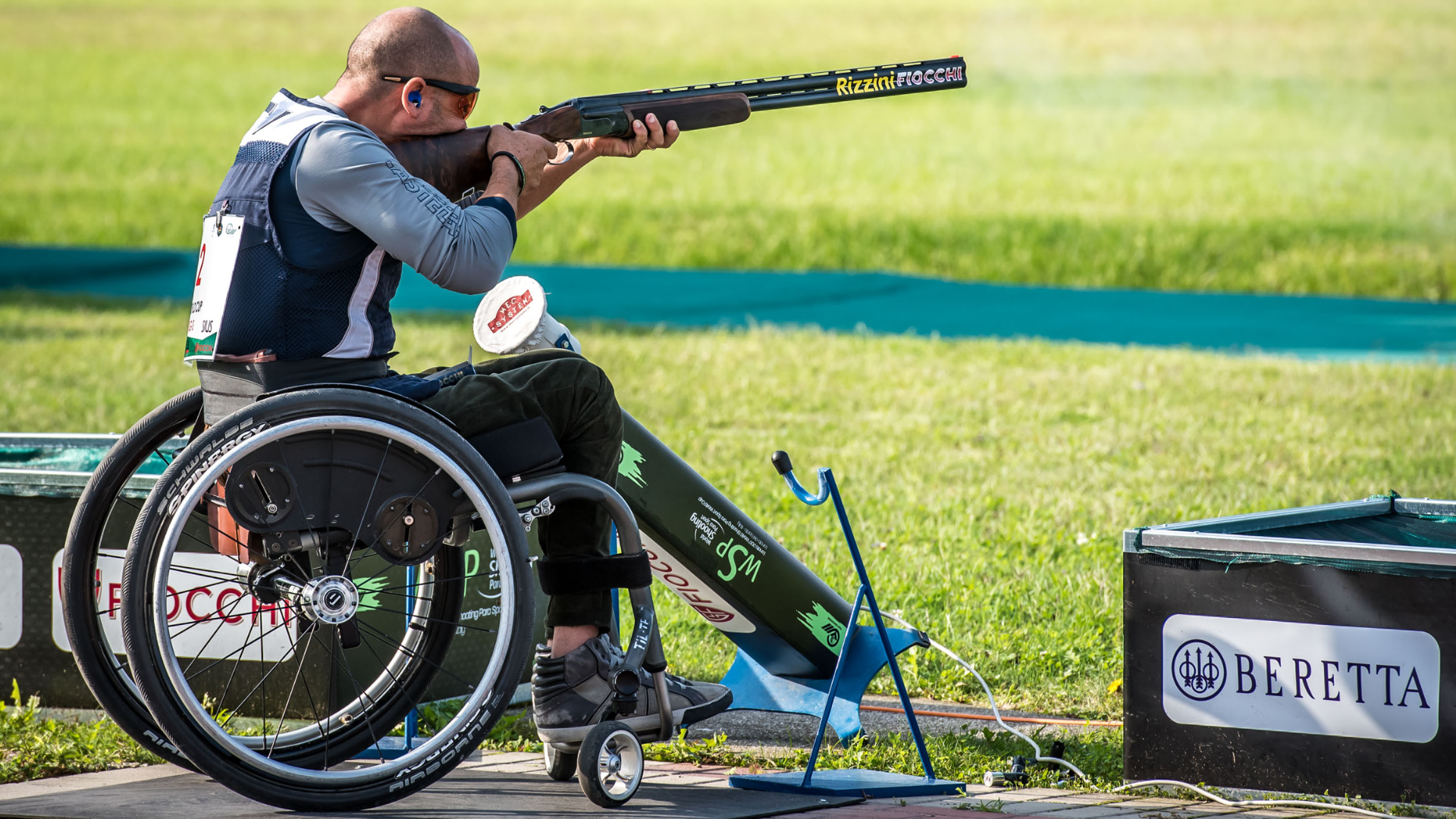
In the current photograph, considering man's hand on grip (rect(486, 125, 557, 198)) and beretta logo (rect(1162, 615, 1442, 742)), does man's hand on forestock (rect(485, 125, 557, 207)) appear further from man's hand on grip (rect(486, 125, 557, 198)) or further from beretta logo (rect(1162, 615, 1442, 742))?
beretta logo (rect(1162, 615, 1442, 742))

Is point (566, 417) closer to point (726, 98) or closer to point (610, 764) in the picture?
point (610, 764)

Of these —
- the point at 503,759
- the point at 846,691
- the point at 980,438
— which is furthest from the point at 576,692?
the point at 980,438

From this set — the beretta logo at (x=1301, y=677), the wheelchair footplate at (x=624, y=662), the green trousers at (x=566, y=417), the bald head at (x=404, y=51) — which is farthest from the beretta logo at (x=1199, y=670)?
the bald head at (x=404, y=51)

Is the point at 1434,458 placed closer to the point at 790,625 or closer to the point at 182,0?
the point at 790,625

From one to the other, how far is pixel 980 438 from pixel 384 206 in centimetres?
599

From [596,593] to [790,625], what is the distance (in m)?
0.77

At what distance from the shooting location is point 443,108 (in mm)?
3654

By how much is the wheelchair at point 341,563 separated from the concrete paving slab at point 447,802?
0.33ft

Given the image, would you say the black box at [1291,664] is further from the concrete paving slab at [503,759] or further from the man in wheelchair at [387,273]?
the concrete paving slab at [503,759]

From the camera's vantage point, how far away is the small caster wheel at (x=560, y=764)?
3.85m

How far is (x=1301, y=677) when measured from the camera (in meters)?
3.72

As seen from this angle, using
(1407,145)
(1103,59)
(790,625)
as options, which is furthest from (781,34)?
(790,625)

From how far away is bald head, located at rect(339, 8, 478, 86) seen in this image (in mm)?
3564

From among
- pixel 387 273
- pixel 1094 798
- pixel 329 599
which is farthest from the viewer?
pixel 1094 798
